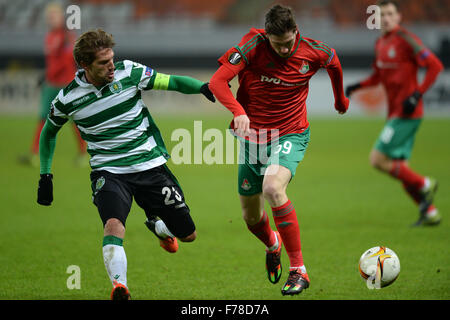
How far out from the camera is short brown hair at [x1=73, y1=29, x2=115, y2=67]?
421 centimetres

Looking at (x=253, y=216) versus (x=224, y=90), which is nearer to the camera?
(x=224, y=90)

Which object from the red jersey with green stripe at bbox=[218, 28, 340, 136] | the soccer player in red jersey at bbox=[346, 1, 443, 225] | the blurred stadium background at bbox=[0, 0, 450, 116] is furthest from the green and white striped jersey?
the blurred stadium background at bbox=[0, 0, 450, 116]

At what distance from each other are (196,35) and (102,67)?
75.7 ft

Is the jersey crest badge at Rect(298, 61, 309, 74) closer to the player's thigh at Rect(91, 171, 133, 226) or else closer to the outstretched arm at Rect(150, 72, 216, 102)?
the outstretched arm at Rect(150, 72, 216, 102)

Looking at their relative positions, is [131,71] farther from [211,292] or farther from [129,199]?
[211,292]

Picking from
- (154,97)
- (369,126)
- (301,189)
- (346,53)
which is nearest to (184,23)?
(154,97)

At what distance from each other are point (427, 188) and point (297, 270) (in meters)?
3.33

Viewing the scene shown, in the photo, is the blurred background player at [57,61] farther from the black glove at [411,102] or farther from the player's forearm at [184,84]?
the player's forearm at [184,84]

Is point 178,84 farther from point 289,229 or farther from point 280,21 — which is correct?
point 289,229

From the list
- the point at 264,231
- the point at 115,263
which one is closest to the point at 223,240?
the point at 264,231

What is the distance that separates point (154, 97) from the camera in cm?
2472

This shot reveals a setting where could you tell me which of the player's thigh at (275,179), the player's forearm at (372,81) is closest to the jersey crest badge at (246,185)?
the player's thigh at (275,179)

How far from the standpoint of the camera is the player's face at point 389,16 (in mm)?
7516

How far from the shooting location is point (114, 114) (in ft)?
14.6
